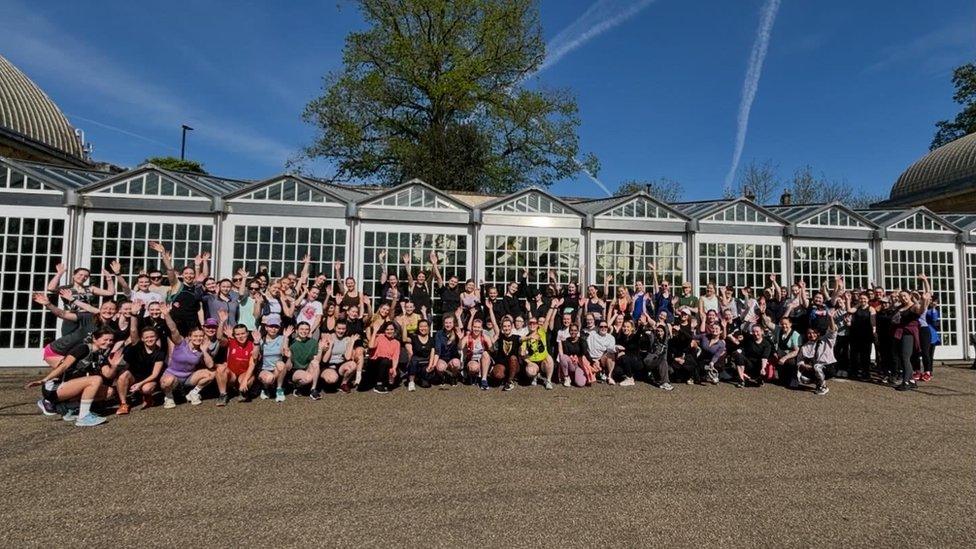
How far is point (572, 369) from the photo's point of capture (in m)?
8.46

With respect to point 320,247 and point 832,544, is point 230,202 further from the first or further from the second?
point 832,544

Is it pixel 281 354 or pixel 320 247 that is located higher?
pixel 320 247

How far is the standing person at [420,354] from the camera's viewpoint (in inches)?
314

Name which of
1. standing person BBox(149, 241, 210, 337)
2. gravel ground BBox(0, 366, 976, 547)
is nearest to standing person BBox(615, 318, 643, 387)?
gravel ground BBox(0, 366, 976, 547)

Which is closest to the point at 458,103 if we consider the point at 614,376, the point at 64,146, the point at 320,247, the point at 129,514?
the point at 320,247

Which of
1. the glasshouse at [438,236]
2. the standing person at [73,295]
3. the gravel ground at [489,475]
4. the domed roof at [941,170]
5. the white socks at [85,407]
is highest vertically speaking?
the domed roof at [941,170]

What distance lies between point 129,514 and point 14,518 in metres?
0.73

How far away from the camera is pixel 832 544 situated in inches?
126

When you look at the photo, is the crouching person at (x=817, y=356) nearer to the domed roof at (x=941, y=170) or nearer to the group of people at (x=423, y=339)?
the group of people at (x=423, y=339)

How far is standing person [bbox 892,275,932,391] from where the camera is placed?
27.8 feet

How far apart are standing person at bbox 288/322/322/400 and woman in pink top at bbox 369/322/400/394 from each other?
858 mm

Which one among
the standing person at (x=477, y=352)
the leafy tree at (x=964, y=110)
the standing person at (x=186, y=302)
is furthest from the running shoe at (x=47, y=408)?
the leafy tree at (x=964, y=110)

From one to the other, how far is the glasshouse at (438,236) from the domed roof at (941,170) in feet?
36.9

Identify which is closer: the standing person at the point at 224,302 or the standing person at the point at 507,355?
the standing person at the point at 224,302
